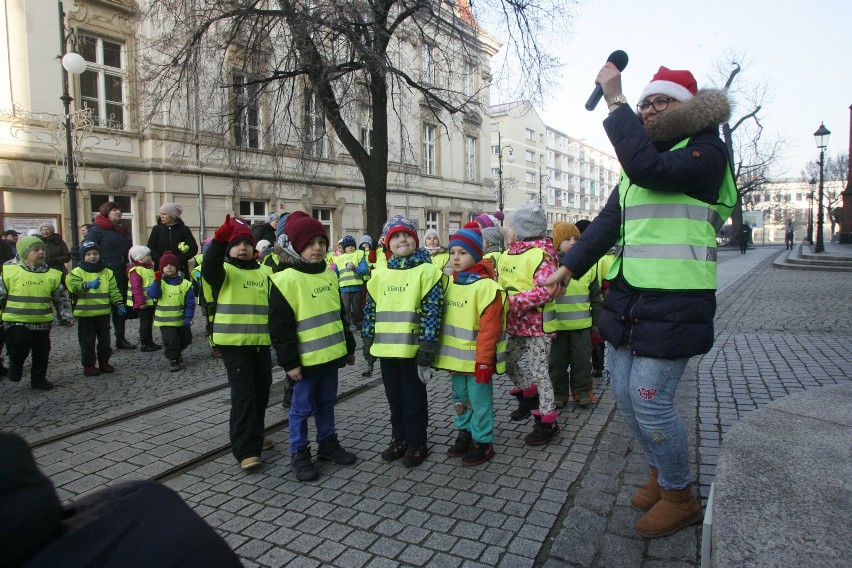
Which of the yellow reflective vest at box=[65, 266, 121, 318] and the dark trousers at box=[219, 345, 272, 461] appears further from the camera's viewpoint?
the yellow reflective vest at box=[65, 266, 121, 318]

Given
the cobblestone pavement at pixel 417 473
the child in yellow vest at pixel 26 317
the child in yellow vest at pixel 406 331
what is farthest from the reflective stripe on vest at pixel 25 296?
the child in yellow vest at pixel 406 331

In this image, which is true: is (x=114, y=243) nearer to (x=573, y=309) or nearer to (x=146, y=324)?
(x=146, y=324)

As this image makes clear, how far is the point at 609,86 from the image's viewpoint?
8.20 feet

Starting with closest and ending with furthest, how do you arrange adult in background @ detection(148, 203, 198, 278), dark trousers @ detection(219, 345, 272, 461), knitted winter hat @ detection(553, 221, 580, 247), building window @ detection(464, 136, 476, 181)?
dark trousers @ detection(219, 345, 272, 461) < knitted winter hat @ detection(553, 221, 580, 247) < adult in background @ detection(148, 203, 198, 278) < building window @ detection(464, 136, 476, 181)

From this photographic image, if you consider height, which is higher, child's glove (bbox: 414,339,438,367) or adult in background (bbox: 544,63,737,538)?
adult in background (bbox: 544,63,737,538)

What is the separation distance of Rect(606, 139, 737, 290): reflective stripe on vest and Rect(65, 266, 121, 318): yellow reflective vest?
6.72 m

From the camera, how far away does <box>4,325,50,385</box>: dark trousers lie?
6.42 metres

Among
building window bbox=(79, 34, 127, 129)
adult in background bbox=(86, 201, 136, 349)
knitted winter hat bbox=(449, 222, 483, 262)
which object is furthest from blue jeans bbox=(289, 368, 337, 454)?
building window bbox=(79, 34, 127, 129)

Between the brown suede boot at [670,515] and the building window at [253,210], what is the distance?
63.6 ft

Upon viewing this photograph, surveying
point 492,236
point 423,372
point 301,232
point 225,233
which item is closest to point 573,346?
point 423,372

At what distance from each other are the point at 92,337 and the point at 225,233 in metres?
4.36

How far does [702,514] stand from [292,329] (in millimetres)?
2671

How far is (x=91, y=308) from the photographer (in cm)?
704

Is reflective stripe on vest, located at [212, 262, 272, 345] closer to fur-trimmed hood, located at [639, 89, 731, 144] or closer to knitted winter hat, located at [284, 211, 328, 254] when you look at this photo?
knitted winter hat, located at [284, 211, 328, 254]
